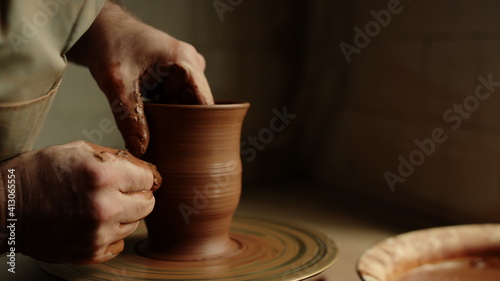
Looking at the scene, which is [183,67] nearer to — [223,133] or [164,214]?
[223,133]

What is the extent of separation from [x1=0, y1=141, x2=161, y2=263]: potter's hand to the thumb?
0.18 m

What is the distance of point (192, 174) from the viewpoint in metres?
1.16

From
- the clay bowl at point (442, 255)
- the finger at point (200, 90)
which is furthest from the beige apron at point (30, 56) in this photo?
the clay bowl at point (442, 255)

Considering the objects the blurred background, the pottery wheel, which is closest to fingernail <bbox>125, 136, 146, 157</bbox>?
the pottery wheel

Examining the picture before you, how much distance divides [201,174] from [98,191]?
Result: 1.04 ft

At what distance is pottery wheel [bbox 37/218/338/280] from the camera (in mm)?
1078

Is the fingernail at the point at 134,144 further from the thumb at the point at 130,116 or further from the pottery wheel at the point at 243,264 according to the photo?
the pottery wheel at the point at 243,264

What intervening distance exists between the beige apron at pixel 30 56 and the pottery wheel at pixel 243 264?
0.28 metres

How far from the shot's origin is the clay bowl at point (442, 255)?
2.64 ft

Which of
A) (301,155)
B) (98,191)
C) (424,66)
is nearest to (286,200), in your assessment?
(301,155)

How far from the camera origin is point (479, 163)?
148 centimetres

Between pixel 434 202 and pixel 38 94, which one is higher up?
pixel 38 94

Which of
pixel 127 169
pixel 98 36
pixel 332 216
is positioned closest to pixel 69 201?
pixel 127 169

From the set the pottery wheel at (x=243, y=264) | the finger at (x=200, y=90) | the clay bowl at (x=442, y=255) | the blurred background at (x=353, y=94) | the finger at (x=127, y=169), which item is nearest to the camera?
the clay bowl at (x=442, y=255)
